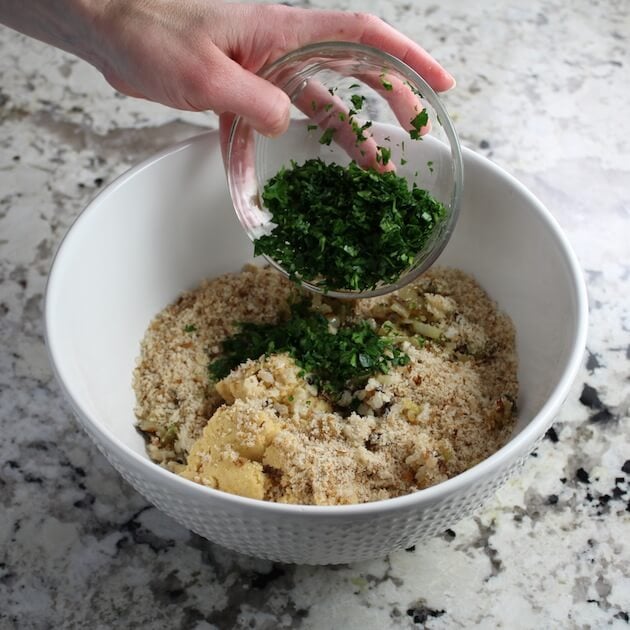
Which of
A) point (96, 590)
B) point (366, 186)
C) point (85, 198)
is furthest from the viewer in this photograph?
Answer: point (85, 198)

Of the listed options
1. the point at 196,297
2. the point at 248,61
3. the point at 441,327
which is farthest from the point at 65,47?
the point at 441,327

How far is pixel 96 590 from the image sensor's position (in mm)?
1496

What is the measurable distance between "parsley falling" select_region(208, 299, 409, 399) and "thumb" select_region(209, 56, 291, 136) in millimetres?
420

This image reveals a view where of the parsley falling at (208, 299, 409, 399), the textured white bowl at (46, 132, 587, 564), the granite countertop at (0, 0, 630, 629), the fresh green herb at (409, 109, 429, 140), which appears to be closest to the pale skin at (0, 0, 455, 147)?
the fresh green herb at (409, 109, 429, 140)

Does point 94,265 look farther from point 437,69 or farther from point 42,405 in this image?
point 437,69

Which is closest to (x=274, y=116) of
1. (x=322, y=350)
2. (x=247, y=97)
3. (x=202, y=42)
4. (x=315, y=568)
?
(x=247, y=97)

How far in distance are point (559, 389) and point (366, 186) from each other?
0.56m

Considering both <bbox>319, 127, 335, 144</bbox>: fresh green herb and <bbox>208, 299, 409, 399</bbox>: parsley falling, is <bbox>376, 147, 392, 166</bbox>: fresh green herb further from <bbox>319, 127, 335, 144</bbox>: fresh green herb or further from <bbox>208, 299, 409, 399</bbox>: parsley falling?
<bbox>208, 299, 409, 399</bbox>: parsley falling

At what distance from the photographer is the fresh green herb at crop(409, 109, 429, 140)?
167 centimetres

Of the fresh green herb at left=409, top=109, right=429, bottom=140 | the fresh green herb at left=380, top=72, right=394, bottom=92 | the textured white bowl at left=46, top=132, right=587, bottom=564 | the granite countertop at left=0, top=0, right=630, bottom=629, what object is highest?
the fresh green herb at left=380, top=72, right=394, bottom=92

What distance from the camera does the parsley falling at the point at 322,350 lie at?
5.21 ft

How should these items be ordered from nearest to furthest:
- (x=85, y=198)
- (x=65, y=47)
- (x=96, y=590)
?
(x=96, y=590), (x=65, y=47), (x=85, y=198)

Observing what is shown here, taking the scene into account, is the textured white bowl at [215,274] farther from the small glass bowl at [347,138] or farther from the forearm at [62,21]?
the forearm at [62,21]

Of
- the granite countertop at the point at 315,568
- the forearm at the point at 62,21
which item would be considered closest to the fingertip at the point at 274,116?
the forearm at the point at 62,21
